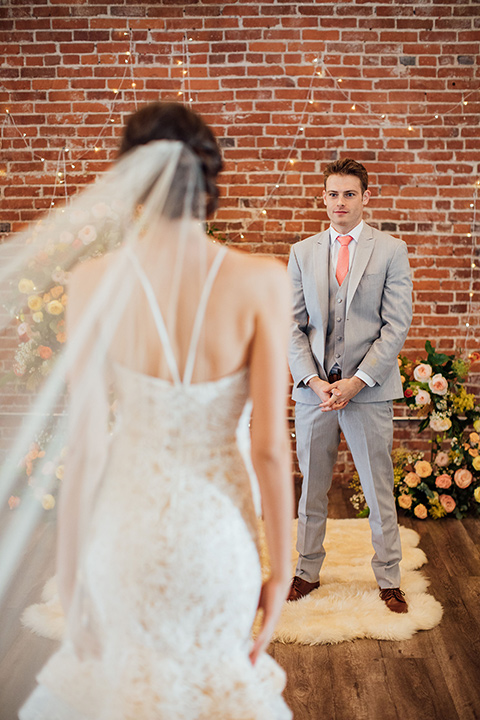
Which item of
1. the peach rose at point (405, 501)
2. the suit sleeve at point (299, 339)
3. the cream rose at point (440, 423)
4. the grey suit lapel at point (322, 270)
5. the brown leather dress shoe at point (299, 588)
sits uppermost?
the grey suit lapel at point (322, 270)

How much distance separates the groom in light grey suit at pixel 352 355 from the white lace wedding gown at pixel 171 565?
135 cm

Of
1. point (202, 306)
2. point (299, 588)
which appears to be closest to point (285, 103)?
point (299, 588)

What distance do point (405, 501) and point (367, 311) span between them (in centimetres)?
137

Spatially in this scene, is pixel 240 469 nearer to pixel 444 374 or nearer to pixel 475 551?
pixel 475 551

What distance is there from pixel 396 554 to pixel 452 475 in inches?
43.8

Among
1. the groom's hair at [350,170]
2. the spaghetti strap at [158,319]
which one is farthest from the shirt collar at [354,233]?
the spaghetti strap at [158,319]

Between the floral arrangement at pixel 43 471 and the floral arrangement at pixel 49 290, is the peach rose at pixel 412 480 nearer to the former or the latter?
the floral arrangement at pixel 43 471

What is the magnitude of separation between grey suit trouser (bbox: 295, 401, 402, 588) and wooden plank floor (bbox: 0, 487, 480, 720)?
300 millimetres

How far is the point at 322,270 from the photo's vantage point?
100 inches

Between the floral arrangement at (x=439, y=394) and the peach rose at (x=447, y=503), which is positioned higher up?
the floral arrangement at (x=439, y=394)

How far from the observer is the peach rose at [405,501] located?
345cm

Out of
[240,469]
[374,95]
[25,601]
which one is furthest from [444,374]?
[240,469]

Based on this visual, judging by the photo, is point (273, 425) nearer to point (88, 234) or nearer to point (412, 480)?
point (88, 234)

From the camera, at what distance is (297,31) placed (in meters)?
3.66
